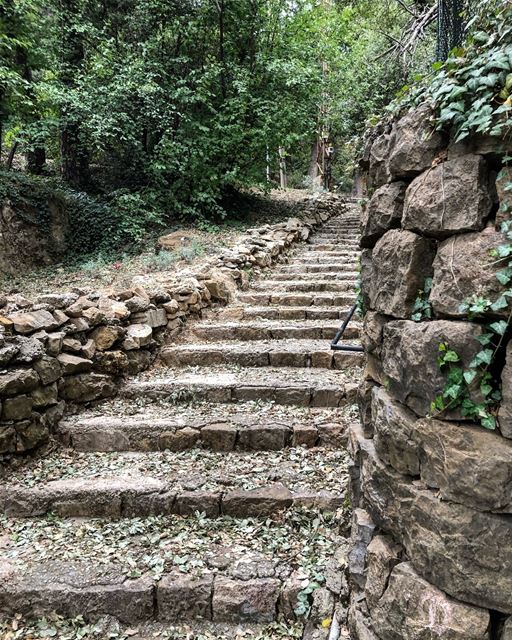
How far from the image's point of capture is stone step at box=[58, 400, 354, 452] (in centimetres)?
331

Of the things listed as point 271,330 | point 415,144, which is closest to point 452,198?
point 415,144

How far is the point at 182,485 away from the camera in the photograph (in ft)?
9.74

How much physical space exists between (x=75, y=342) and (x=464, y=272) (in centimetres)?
333

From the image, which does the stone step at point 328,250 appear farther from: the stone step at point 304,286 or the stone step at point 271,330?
the stone step at point 271,330

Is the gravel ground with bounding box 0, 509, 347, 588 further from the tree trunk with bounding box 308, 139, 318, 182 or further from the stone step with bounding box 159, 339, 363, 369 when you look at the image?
the tree trunk with bounding box 308, 139, 318, 182

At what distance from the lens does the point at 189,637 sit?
2.25 m

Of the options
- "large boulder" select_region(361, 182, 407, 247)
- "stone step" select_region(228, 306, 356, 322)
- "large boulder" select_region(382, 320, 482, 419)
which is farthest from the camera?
"stone step" select_region(228, 306, 356, 322)

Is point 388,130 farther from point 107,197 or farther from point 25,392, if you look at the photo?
point 107,197

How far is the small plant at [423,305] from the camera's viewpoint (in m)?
1.61

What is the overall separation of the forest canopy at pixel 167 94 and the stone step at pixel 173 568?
6.09 meters

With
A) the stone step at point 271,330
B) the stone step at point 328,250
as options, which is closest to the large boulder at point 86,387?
the stone step at point 271,330

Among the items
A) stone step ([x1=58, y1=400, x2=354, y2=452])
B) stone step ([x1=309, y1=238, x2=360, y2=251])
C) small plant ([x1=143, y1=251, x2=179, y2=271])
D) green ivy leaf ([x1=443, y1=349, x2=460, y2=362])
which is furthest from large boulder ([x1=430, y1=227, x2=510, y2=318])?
stone step ([x1=309, y1=238, x2=360, y2=251])

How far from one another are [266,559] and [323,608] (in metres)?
0.42

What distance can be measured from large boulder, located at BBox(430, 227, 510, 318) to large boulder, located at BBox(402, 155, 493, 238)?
0.16ft
